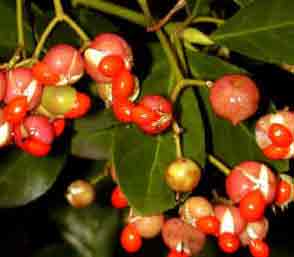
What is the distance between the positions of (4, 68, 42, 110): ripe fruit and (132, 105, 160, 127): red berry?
0.13 meters

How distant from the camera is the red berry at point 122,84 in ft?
2.94

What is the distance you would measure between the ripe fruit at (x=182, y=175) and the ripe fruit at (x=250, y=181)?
0.05 metres

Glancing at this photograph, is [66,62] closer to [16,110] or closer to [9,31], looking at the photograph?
[16,110]

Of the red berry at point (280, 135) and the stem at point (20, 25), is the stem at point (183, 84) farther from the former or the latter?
the stem at point (20, 25)

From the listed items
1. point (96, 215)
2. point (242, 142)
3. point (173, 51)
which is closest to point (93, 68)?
point (173, 51)

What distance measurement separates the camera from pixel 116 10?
1077 mm

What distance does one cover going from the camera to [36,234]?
70.9 inches

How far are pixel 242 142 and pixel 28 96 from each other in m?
0.33

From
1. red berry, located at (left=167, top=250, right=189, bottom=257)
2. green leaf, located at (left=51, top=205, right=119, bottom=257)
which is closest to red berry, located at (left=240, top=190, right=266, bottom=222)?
red berry, located at (left=167, top=250, right=189, bottom=257)

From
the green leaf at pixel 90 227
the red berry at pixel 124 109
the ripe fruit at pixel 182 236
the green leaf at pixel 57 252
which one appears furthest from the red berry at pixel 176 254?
the green leaf at pixel 57 252

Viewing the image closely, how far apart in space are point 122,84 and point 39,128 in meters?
0.12

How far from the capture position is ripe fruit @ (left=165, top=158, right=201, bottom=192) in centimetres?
92

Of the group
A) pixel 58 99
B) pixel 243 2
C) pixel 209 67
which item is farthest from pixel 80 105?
pixel 243 2

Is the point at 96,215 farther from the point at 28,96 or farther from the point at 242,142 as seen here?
the point at 28,96
